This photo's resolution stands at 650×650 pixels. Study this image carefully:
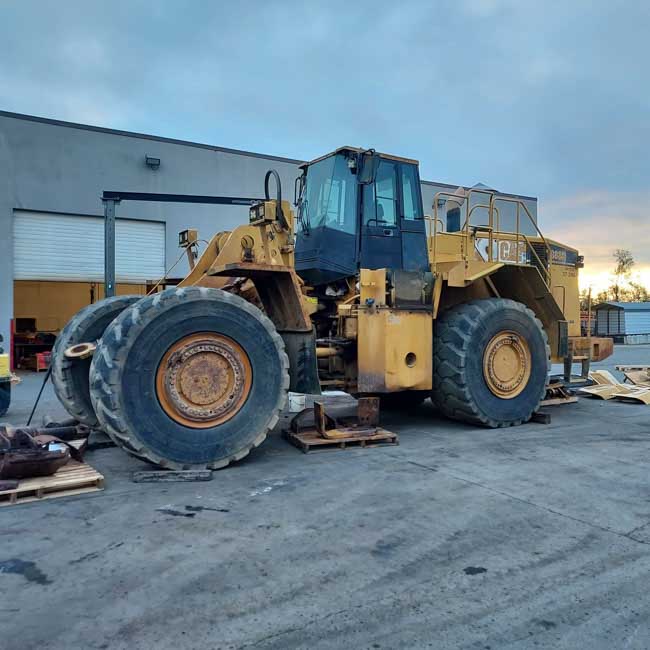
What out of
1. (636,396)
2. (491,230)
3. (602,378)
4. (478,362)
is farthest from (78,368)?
(602,378)

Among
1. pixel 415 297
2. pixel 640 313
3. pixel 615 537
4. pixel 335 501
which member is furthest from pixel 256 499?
pixel 640 313

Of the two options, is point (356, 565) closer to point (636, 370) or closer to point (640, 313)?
point (636, 370)

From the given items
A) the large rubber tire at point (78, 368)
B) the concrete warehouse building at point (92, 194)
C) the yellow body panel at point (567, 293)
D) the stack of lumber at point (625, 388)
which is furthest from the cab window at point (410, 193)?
the concrete warehouse building at point (92, 194)

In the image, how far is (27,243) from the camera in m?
17.4

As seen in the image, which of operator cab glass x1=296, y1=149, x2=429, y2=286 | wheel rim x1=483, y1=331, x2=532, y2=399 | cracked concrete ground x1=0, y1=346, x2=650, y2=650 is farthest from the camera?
wheel rim x1=483, y1=331, x2=532, y2=399

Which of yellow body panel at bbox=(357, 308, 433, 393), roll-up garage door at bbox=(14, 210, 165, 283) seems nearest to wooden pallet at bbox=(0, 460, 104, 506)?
yellow body panel at bbox=(357, 308, 433, 393)

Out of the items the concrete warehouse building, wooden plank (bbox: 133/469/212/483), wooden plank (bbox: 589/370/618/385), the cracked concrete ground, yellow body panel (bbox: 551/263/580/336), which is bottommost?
the cracked concrete ground

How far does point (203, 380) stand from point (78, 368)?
6.20 feet

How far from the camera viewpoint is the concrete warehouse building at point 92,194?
17.1m

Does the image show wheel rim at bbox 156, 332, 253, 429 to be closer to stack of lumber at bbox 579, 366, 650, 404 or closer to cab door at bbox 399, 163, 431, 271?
cab door at bbox 399, 163, 431, 271

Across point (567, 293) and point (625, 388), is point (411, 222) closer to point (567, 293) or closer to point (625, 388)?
point (567, 293)

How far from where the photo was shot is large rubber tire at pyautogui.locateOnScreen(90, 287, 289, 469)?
5.18 m

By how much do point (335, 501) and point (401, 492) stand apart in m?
0.58

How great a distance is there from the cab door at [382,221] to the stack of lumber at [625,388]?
5.14 metres
